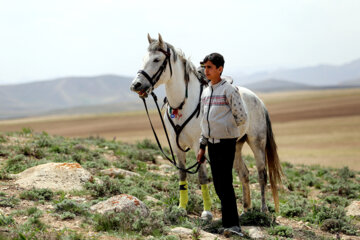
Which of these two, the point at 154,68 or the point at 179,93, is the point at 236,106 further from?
the point at 154,68

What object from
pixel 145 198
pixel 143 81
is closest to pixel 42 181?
pixel 145 198

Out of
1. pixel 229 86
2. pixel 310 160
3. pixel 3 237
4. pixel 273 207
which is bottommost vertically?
pixel 310 160

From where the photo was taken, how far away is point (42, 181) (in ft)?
21.3

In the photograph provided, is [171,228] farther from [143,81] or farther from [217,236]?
[143,81]

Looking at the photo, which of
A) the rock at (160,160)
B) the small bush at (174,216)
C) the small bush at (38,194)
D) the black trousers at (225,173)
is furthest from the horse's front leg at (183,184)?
the rock at (160,160)

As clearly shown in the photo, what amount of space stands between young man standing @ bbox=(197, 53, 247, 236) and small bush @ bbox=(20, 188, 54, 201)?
111 inches

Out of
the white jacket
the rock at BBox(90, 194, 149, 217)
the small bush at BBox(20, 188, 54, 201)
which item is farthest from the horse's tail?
the small bush at BBox(20, 188, 54, 201)

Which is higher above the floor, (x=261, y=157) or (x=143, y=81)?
(x=143, y=81)

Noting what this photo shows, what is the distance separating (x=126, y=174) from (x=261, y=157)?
329 cm

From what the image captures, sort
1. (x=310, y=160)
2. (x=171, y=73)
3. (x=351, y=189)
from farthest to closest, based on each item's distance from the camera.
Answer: (x=310, y=160) → (x=351, y=189) → (x=171, y=73)

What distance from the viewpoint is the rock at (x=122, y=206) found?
5066 millimetres

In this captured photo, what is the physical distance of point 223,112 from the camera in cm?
449

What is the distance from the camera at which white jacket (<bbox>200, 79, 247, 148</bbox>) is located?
14.6ft

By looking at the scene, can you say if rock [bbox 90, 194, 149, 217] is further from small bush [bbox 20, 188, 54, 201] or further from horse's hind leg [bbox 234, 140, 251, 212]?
horse's hind leg [bbox 234, 140, 251, 212]
